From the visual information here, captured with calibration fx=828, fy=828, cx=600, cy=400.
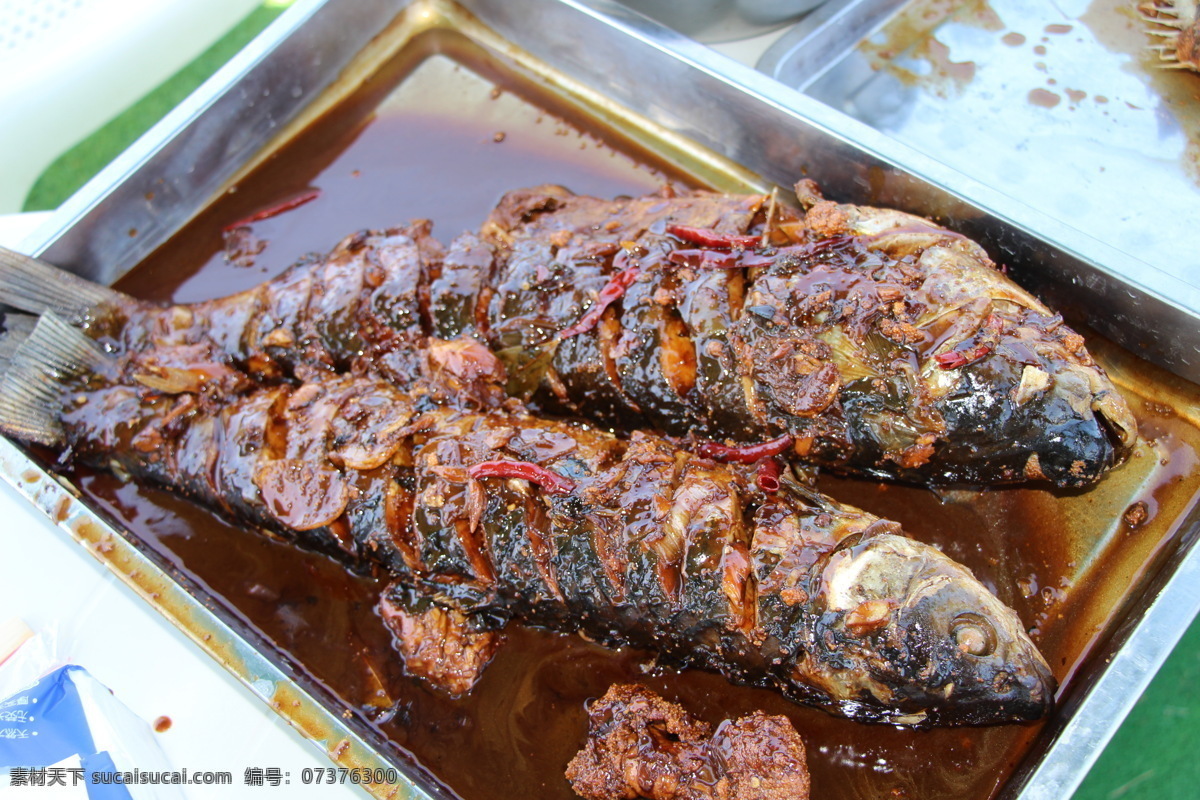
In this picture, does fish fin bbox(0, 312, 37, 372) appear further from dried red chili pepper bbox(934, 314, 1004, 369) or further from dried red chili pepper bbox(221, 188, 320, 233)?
dried red chili pepper bbox(934, 314, 1004, 369)

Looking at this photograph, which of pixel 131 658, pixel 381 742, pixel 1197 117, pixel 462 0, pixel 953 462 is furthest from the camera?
pixel 462 0

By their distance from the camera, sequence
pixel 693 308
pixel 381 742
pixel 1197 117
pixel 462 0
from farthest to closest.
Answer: pixel 462 0 < pixel 1197 117 < pixel 381 742 < pixel 693 308

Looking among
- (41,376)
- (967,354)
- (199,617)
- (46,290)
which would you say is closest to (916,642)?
(967,354)

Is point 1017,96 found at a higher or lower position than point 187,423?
higher

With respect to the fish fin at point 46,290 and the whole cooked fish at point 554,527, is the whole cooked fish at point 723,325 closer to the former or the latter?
the fish fin at point 46,290

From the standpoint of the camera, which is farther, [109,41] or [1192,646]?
[109,41]

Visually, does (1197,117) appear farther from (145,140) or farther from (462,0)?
(145,140)

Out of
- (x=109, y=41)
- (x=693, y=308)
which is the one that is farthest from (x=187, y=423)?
(x=109, y=41)
